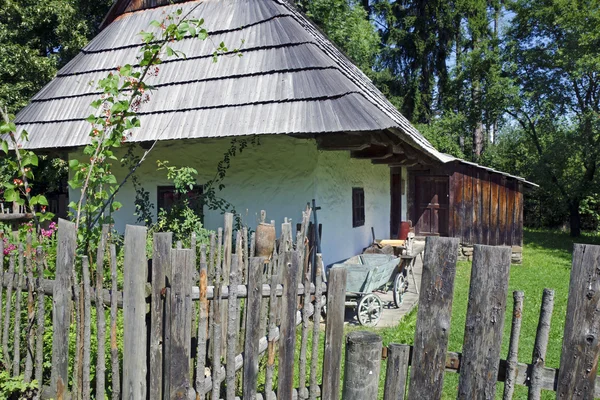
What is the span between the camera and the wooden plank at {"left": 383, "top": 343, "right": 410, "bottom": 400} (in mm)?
2018

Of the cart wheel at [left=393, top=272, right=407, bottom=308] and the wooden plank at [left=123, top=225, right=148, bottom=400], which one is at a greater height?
the wooden plank at [left=123, top=225, right=148, bottom=400]

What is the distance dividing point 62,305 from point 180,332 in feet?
3.04

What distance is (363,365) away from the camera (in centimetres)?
209

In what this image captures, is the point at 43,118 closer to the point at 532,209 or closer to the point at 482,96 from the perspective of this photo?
the point at 482,96

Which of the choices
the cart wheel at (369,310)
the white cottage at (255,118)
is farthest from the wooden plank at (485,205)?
the cart wheel at (369,310)

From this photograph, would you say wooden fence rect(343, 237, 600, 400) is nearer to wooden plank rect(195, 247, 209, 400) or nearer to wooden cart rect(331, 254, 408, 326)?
wooden plank rect(195, 247, 209, 400)

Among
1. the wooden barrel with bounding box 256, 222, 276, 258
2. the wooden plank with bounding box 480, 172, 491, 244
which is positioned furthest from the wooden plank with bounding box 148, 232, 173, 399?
the wooden plank with bounding box 480, 172, 491, 244

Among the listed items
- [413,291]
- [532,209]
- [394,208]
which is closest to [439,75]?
[532,209]

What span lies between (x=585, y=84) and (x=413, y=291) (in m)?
14.8

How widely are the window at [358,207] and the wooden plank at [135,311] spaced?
5.97m

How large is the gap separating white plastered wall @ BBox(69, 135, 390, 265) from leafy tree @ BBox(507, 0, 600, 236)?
11.7 metres

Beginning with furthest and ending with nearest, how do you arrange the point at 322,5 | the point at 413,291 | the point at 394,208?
the point at 322,5, the point at 394,208, the point at 413,291

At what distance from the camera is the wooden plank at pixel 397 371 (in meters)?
2.02

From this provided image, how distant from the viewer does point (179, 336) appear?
2287 mm
